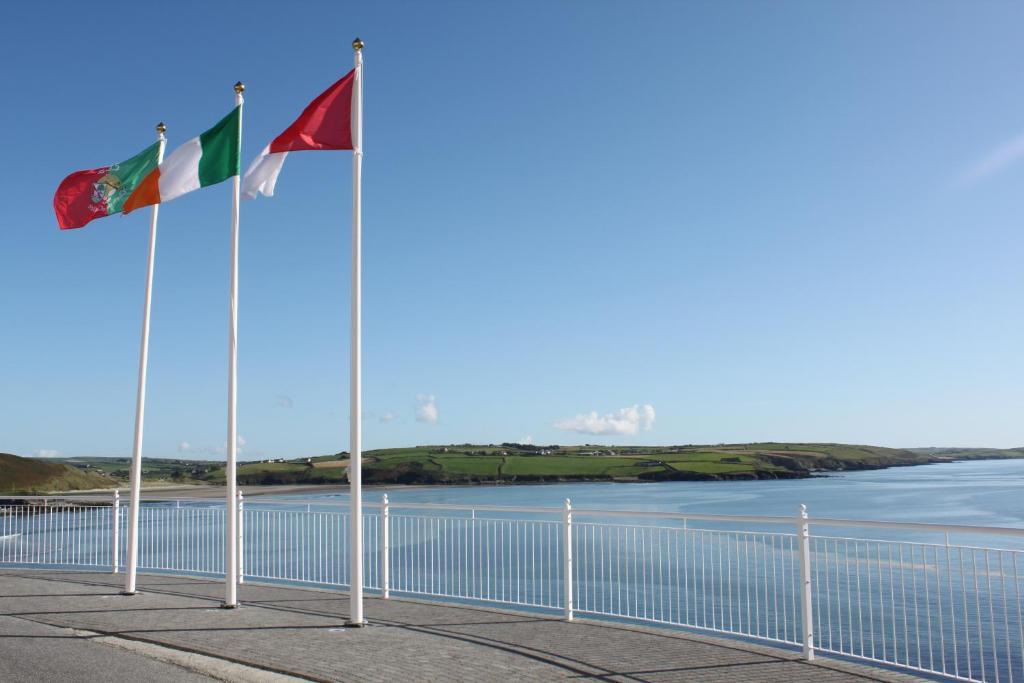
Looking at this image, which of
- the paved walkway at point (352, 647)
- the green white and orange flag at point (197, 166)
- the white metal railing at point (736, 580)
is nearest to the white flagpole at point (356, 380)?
the paved walkway at point (352, 647)

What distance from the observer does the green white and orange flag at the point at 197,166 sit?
10562 mm

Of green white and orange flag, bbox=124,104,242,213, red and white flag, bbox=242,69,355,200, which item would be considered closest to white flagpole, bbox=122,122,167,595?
green white and orange flag, bbox=124,104,242,213

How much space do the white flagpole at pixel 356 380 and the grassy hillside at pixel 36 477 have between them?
53.9 m

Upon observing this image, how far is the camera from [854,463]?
13638cm

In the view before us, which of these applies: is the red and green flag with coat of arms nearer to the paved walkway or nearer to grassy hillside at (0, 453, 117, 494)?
the paved walkway

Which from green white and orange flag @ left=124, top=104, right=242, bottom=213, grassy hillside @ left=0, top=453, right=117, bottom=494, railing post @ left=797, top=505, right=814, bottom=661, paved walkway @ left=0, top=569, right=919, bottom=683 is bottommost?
grassy hillside @ left=0, top=453, right=117, bottom=494

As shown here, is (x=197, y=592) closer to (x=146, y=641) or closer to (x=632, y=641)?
(x=146, y=641)

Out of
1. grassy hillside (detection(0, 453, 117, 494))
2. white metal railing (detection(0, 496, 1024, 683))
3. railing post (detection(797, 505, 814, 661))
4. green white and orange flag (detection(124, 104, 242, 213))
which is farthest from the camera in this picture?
grassy hillside (detection(0, 453, 117, 494))

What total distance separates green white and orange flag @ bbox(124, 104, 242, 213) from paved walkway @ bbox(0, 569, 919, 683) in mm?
5321

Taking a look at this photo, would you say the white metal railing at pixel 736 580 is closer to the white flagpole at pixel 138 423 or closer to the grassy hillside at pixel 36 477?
the white flagpole at pixel 138 423

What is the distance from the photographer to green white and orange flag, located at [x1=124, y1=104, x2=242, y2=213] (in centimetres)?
1056

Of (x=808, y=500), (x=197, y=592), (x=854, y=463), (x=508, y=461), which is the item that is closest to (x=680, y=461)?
(x=508, y=461)

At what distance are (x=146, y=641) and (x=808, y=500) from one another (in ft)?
219

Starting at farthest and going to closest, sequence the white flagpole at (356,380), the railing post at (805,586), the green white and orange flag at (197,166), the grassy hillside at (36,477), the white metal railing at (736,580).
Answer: the grassy hillside at (36,477) → the green white and orange flag at (197,166) → the white flagpole at (356,380) → the white metal railing at (736,580) → the railing post at (805,586)
